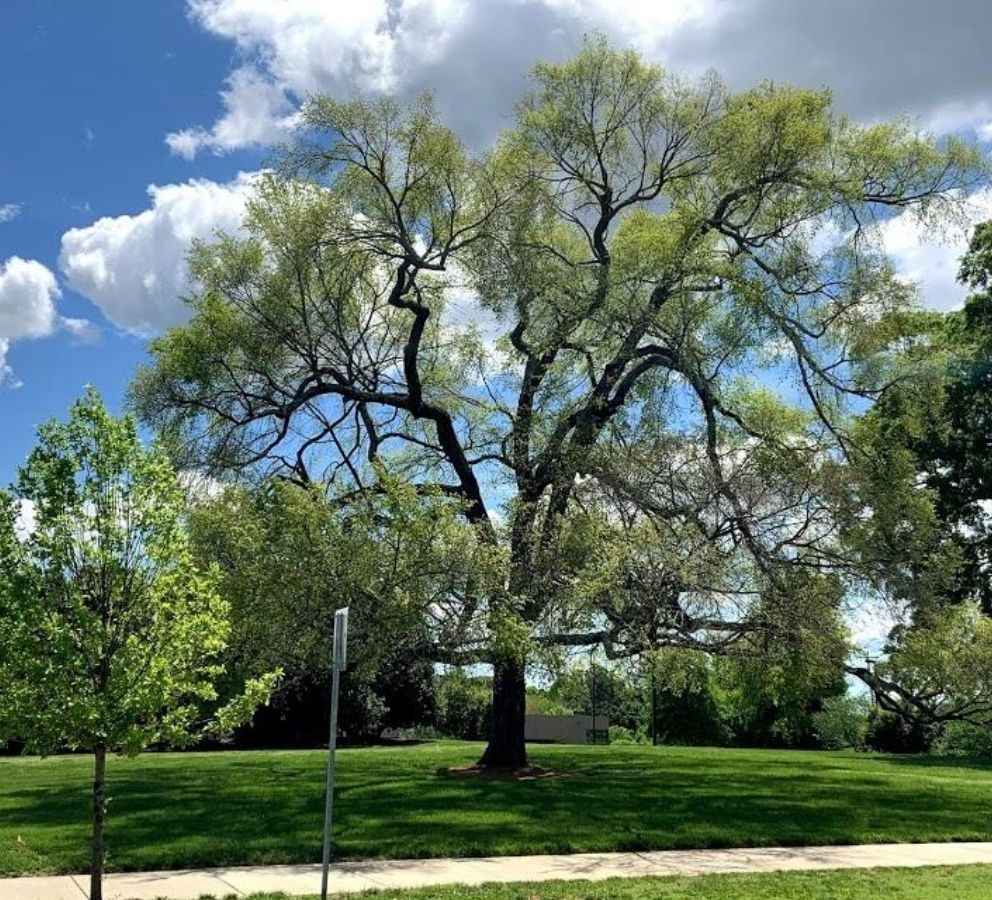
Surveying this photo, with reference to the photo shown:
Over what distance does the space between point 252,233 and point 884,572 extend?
1210cm

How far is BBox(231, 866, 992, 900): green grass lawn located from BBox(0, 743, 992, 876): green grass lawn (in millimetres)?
1810

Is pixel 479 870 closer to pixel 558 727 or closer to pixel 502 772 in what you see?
pixel 502 772

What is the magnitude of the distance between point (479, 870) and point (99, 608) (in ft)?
14.2

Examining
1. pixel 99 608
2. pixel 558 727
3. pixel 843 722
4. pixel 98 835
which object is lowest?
pixel 558 727

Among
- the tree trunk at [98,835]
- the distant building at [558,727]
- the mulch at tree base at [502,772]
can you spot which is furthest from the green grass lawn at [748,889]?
the distant building at [558,727]

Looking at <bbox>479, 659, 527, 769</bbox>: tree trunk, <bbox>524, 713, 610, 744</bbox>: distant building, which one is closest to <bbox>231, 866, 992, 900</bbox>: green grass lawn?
<bbox>479, 659, 527, 769</bbox>: tree trunk

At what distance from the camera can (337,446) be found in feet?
69.7

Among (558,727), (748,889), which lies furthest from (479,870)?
(558,727)

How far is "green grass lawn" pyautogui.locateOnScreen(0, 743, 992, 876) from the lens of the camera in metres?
10.5

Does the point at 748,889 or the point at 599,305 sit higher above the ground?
the point at 599,305

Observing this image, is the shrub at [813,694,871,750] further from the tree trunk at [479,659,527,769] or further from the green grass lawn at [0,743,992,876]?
the tree trunk at [479,659,527,769]

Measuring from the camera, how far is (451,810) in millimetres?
13047

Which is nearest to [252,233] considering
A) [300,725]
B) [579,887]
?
[579,887]

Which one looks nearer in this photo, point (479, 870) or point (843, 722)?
point (479, 870)
